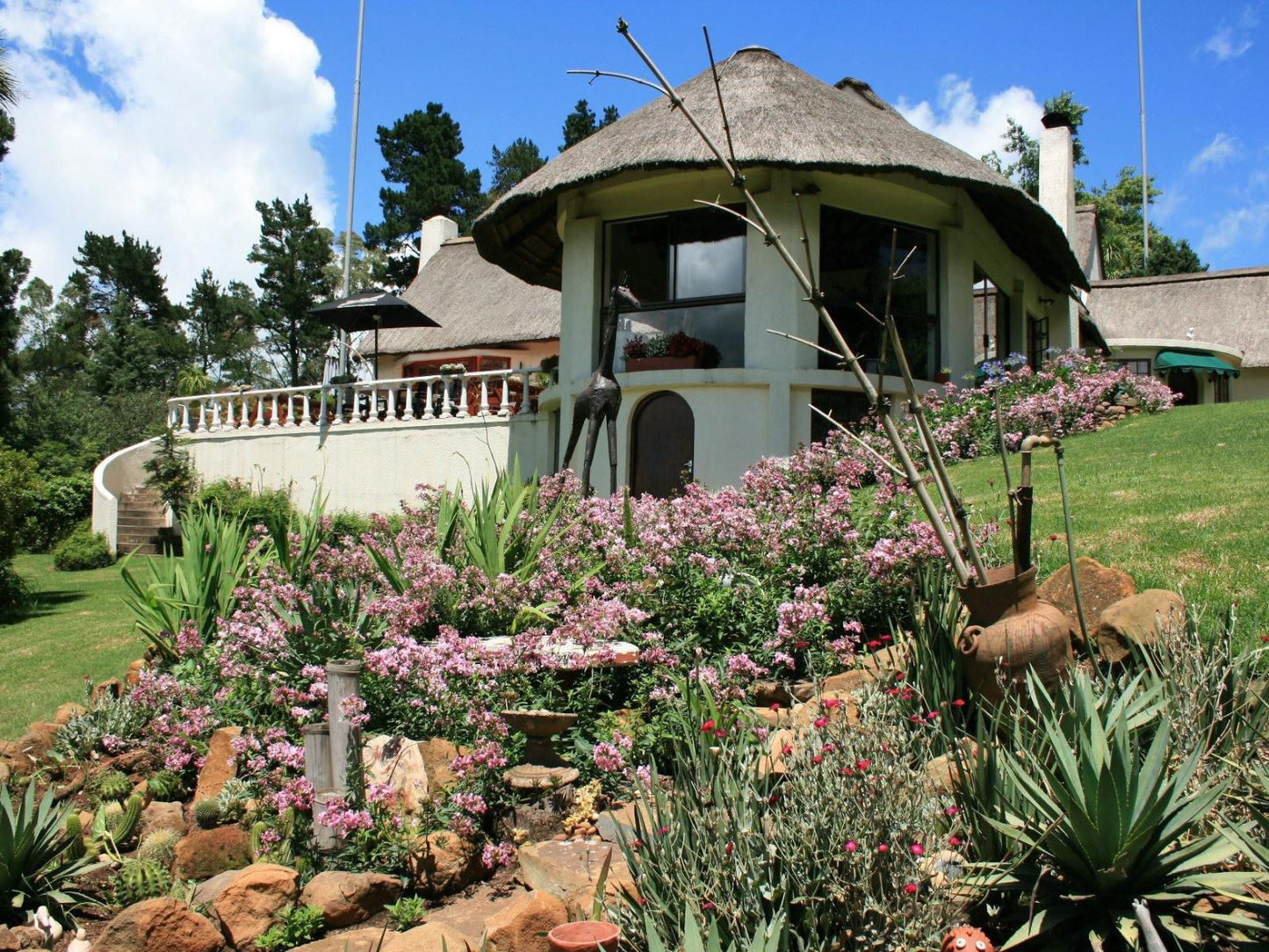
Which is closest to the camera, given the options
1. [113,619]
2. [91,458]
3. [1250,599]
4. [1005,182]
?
[1250,599]

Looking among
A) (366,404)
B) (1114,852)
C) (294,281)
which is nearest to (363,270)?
(294,281)

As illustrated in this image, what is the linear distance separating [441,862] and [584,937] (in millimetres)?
1230

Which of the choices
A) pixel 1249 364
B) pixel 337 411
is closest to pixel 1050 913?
pixel 337 411

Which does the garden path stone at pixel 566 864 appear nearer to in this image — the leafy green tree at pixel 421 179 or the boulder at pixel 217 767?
the boulder at pixel 217 767

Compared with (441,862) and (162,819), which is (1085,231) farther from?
(162,819)

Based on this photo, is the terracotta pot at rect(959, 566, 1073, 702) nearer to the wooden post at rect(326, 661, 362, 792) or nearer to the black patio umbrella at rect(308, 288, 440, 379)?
the wooden post at rect(326, 661, 362, 792)

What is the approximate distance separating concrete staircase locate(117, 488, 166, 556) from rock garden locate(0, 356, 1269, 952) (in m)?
12.4

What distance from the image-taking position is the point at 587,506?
699 cm

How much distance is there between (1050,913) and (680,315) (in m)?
10.4

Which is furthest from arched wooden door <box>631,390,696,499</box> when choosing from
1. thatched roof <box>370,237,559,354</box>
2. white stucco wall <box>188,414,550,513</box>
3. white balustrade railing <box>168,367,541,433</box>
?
thatched roof <box>370,237,559,354</box>

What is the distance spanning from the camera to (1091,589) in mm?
4957

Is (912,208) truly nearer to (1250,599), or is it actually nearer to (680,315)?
(680,315)

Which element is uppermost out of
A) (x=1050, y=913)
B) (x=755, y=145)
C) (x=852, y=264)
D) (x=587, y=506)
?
(x=755, y=145)

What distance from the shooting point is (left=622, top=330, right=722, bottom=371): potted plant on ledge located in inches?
481
